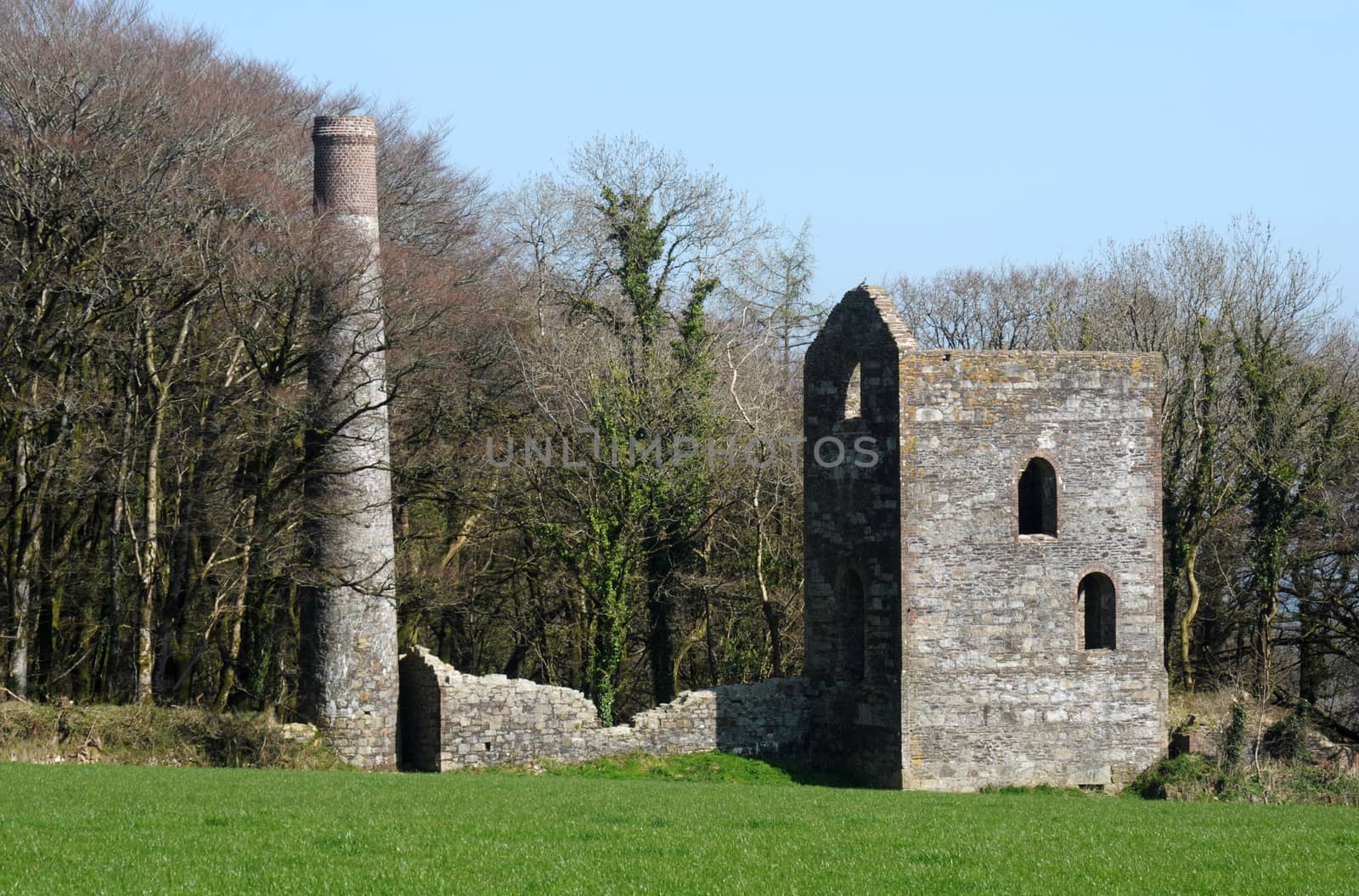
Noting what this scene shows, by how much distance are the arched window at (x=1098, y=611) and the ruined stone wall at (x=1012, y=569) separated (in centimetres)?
11

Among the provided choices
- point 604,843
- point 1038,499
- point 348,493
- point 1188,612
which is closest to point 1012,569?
point 1038,499

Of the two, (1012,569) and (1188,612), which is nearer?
(1012,569)

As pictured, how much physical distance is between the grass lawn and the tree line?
6810mm

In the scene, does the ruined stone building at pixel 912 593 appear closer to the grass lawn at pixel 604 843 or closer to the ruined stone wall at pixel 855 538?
the ruined stone wall at pixel 855 538

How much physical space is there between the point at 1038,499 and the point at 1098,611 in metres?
1.61

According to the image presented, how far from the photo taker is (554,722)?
23.3 m

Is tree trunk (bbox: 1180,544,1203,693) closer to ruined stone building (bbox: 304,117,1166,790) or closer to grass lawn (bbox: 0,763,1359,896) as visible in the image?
ruined stone building (bbox: 304,117,1166,790)

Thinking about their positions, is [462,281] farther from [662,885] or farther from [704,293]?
[662,885]

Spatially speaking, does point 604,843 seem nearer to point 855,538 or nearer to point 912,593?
point 912,593

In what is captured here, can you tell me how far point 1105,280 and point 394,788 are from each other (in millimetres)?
24920

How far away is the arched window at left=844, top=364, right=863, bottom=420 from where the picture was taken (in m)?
23.4

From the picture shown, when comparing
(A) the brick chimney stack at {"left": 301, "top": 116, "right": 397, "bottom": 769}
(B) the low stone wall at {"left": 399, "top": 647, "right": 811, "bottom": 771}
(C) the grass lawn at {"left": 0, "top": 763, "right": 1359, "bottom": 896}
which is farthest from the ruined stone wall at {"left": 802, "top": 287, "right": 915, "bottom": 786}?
(A) the brick chimney stack at {"left": 301, "top": 116, "right": 397, "bottom": 769}

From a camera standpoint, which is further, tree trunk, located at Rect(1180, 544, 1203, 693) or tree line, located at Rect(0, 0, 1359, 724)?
tree trunk, located at Rect(1180, 544, 1203, 693)

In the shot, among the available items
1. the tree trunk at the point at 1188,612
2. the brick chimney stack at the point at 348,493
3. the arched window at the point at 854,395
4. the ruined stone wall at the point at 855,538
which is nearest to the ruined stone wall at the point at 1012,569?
the ruined stone wall at the point at 855,538
